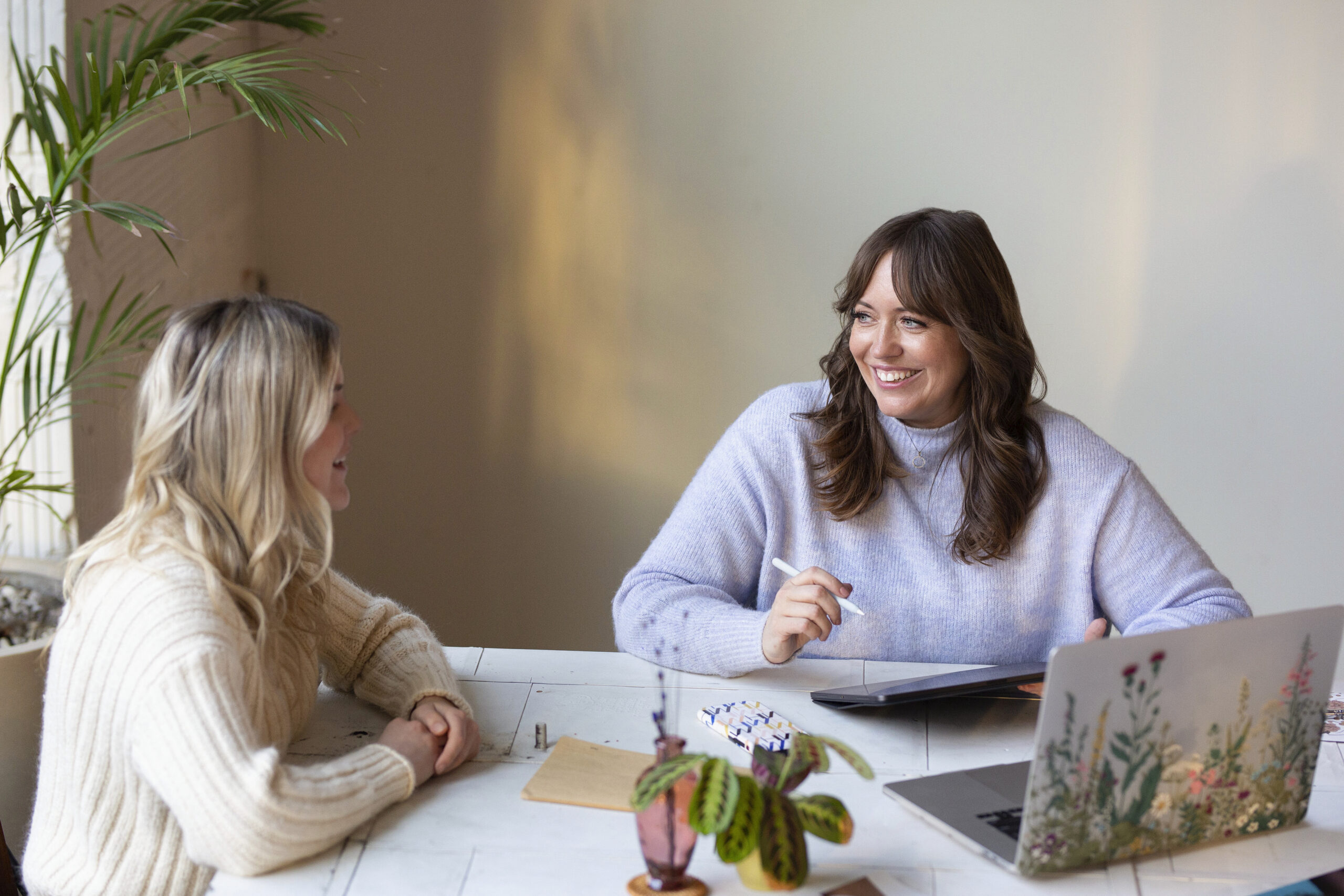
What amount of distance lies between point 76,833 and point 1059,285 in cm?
265

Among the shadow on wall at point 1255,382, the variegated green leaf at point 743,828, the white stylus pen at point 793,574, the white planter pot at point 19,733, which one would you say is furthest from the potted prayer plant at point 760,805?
the shadow on wall at point 1255,382

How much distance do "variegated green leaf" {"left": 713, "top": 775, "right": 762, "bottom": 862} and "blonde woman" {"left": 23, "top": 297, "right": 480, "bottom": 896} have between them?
0.39 metres

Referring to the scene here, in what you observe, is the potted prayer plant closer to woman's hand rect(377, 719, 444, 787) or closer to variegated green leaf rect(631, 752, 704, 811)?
variegated green leaf rect(631, 752, 704, 811)

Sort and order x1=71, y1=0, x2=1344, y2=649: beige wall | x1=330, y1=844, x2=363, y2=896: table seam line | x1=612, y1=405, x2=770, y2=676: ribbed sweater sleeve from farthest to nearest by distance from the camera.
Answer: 1. x1=71, y1=0, x2=1344, y2=649: beige wall
2. x1=612, y1=405, x2=770, y2=676: ribbed sweater sleeve
3. x1=330, y1=844, x2=363, y2=896: table seam line

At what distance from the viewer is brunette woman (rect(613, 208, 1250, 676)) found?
5.90 feet

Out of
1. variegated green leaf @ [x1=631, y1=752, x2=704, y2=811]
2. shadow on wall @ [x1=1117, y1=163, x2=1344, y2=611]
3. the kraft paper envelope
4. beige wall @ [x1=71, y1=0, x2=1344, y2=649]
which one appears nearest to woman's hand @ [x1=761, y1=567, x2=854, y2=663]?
the kraft paper envelope

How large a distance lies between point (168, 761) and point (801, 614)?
2.55 ft

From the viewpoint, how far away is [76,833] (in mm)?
1208

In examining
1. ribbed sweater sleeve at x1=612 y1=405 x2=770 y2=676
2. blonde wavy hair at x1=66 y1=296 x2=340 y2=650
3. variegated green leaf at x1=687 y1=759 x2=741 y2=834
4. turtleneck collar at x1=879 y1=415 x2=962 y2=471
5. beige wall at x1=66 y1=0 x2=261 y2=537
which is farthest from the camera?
beige wall at x1=66 y1=0 x2=261 y2=537

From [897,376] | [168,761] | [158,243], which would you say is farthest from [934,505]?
[158,243]

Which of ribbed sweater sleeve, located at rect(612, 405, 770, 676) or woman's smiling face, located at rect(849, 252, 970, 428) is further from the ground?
woman's smiling face, located at rect(849, 252, 970, 428)

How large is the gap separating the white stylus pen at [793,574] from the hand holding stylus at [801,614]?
16cm

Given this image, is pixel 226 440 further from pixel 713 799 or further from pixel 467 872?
pixel 713 799

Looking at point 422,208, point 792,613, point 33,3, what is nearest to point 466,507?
point 422,208
